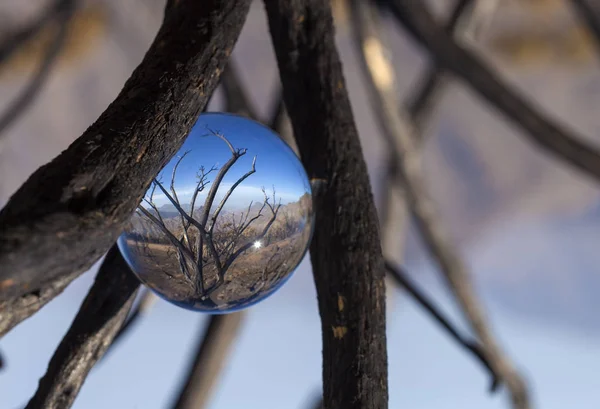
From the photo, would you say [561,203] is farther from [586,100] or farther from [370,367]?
[370,367]

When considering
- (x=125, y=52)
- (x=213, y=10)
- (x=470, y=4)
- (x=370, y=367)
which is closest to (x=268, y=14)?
(x=213, y=10)

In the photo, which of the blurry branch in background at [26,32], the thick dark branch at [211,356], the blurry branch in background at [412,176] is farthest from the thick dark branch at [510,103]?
the blurry branch in background at [26,32]

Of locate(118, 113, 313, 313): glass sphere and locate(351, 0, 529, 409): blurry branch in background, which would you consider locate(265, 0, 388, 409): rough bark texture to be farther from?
locate(351, 0, 529, 409): blurry branch in background

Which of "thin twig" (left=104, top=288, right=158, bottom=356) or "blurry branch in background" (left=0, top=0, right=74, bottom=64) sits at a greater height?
"blurry branch in background" (left=0, top=0, right=74, bottom=64)

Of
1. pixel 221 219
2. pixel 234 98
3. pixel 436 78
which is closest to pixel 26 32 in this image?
pixel 234 98

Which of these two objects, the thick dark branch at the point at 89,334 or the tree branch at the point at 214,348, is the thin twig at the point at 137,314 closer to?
the tree branch at the point at 214,348

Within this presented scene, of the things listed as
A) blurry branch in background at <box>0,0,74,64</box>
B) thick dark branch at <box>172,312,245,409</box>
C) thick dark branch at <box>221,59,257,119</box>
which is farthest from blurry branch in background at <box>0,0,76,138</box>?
thick dark branch at <box>172,312,245,409</box>
